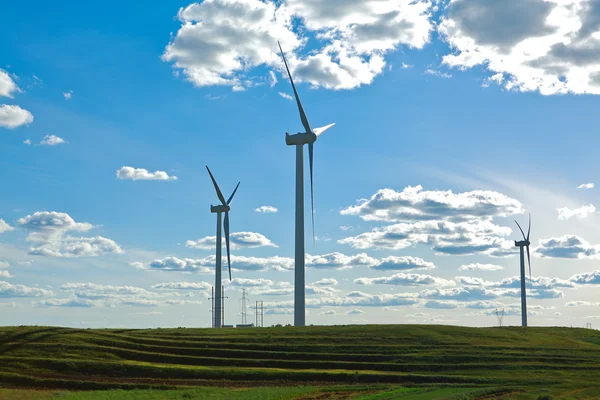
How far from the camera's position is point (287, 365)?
3991 inches

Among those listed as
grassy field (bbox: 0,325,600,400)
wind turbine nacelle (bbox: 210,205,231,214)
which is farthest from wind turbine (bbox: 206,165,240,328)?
grassy field (bbox: 0,325,600,400)

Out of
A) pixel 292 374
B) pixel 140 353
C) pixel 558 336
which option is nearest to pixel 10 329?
pixel 140 353

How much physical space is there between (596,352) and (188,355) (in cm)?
7102

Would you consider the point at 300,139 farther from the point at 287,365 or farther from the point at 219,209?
the point at 287,365

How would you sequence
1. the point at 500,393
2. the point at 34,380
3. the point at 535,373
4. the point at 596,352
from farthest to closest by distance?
the point at 596,352
the point at 535,373
the point at 34,380
the point at 500,393

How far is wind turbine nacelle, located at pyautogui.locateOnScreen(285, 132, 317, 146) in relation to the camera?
460ft

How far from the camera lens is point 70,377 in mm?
88188

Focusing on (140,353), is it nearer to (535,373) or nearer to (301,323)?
(301,323)

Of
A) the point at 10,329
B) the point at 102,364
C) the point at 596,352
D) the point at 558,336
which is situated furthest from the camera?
the point at 558,336

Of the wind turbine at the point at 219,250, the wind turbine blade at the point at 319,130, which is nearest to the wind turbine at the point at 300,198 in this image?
the wind turbine blade at the point at 319,130

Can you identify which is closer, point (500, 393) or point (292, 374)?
point (500, 393)

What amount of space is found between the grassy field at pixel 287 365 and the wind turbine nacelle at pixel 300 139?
35.3 m

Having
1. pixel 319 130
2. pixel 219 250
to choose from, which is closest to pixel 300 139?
pixel 319 130

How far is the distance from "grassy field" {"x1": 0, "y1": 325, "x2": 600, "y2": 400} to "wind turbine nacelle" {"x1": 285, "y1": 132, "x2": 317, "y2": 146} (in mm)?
35324
